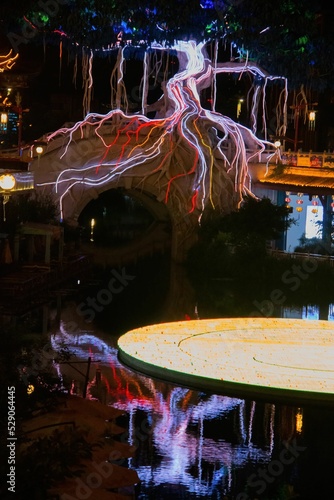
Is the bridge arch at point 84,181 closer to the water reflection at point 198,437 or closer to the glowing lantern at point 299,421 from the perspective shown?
the water reflection at point 198,437

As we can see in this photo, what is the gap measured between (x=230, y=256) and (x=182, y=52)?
27.1 ft

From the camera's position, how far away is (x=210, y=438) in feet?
54.7

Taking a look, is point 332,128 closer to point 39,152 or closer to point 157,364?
point 39,152

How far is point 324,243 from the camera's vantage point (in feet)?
127

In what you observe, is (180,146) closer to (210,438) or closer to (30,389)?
(210,438)

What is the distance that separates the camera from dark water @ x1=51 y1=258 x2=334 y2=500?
47.1 ft

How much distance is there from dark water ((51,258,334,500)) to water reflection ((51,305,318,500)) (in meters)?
0.01

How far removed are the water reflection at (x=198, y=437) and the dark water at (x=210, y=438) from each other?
0.5 inches

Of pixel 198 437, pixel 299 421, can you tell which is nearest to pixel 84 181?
pixel 299 421

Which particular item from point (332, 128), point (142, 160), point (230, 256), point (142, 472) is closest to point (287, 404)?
point (142, 472)

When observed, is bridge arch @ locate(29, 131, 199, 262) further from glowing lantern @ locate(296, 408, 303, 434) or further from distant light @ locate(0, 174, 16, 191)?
glowing lantern @ locate(296, 408, 303, 434)

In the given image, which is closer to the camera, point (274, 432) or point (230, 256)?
point (274, 432)

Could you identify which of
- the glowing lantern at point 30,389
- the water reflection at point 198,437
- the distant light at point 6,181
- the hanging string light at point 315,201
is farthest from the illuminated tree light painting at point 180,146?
the glowing lantern at point 30,389

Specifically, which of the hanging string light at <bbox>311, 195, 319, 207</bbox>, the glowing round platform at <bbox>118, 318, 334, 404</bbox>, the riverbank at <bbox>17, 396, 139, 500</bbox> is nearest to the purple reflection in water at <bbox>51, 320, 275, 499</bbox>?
the glowing round platform at <bbox>118, 318, 334, 404</bbox>
